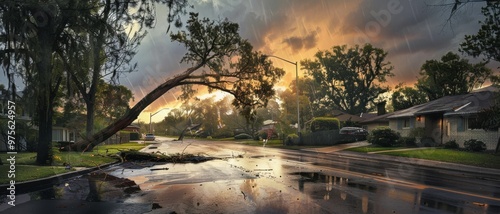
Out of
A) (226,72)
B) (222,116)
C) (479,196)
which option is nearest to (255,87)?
(226,72)

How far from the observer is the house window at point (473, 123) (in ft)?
90.4

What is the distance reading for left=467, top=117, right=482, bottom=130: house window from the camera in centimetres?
2755

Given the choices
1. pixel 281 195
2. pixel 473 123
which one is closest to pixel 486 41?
pixel 473 123

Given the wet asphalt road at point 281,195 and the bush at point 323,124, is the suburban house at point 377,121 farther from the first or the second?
the wet asphalt road at point 281,195

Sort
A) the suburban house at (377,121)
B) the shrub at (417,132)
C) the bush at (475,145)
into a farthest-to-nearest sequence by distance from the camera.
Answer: the suburban house at (377,121)
the shrub at (417,132)
the bush at (475,145)

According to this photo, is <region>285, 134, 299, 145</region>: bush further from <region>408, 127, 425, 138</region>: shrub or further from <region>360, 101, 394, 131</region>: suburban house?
<region>408, 127, 425, 138</region>: shrub

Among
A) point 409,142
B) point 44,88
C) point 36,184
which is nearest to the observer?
point 36,184

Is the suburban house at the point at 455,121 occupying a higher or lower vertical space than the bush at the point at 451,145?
higher

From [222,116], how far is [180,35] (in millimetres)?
81591

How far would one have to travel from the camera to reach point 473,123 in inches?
1130

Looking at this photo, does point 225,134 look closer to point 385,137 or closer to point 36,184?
point 385,137

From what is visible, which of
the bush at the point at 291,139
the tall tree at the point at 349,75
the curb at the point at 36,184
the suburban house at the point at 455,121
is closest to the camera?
the curb at the point at 36,184

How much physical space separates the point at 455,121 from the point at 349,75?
50611 millimetres

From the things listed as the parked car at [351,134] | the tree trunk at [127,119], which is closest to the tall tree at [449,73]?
the parked car at [351,134]
